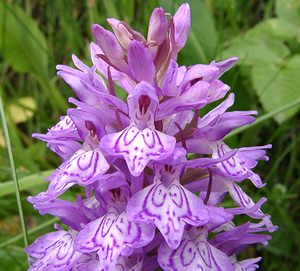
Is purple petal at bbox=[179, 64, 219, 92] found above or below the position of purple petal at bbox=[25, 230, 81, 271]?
above

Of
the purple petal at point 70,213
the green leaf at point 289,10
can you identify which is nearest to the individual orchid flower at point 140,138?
the purple petal at point 70,213

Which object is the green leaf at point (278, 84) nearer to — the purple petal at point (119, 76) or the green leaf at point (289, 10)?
the green leaf at point (289, 10)

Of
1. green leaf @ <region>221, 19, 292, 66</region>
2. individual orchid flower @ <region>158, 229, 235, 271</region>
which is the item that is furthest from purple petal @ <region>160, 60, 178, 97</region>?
green leaf @ <region>221, 19, 292, 66</region>

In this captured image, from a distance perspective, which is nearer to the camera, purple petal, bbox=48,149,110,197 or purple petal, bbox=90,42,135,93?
purple petal, bbox=48,149,110,197

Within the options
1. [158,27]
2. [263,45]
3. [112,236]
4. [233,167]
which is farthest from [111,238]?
[263,45]

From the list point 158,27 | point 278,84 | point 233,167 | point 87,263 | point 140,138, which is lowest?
point 278,84

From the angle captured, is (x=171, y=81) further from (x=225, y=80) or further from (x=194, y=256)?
(x=225, y=80)

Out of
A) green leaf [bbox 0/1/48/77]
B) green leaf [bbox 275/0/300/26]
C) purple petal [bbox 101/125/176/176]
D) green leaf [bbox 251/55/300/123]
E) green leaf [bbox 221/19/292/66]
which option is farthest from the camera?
green leaf [bbox 0/1/48/77]

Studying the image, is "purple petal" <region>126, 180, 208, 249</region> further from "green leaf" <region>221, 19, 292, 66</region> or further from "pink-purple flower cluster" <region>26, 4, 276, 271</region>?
"green leaf" <region>221, 19, 292, 66</region>
